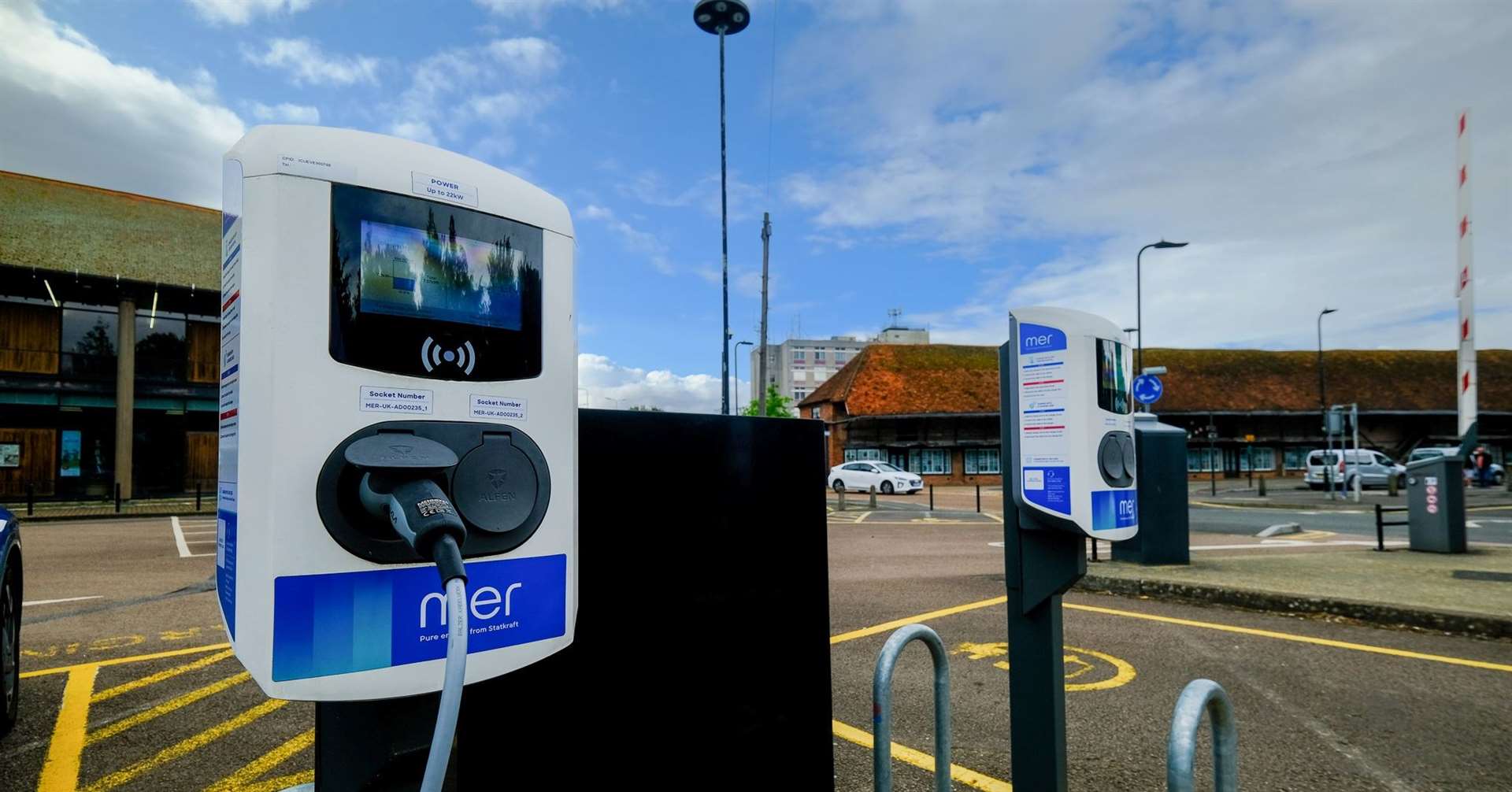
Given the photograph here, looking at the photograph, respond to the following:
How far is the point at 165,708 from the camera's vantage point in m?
4.25

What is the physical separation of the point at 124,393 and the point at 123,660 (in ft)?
71.2

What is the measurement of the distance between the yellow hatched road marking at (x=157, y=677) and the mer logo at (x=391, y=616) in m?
4.54

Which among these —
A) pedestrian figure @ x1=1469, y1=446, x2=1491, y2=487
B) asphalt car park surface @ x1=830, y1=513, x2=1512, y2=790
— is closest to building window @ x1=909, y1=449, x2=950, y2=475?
pedestrian figure @ x1=1469, y1=446, x2=1491, y2=487

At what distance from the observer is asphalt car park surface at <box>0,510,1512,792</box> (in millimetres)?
3381

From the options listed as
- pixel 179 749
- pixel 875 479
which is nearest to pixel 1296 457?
pixel 875 479

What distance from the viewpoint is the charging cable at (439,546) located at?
106 cm

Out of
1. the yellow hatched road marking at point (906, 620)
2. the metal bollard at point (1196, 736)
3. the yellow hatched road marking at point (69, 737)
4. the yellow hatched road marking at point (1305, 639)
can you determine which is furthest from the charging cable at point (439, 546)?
the yellow hatched road marking at point (1305, 639)

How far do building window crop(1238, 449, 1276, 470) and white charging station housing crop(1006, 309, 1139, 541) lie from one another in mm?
46914

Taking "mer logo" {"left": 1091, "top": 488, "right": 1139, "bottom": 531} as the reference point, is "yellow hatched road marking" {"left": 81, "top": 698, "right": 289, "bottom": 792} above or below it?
below

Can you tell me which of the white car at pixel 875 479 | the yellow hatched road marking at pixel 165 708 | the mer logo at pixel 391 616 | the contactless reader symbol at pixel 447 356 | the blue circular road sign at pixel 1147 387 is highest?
the blue circular road sign at pixel 1147 387

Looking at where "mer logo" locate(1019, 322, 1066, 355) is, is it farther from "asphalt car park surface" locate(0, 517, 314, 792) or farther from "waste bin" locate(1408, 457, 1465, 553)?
"waste bin" locate(1408, 457, 1465, 553)

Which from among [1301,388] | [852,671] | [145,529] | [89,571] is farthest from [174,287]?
[1301,388]

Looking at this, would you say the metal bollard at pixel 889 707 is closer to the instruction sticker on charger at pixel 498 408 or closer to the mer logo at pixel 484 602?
the mer logo at pixel 484 602

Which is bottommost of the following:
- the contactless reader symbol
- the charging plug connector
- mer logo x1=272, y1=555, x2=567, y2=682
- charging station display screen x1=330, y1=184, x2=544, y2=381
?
mer logo x1=272, y1=555, x2=567, y2=682
